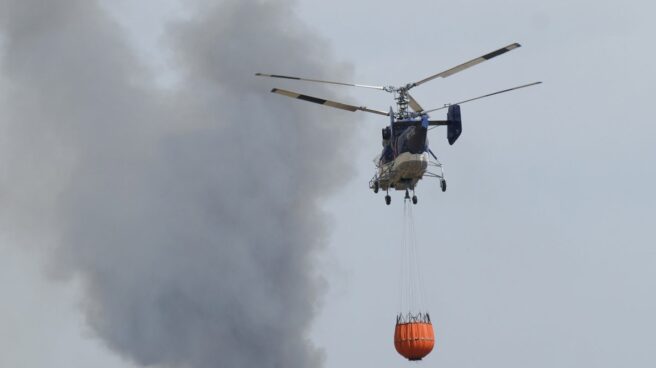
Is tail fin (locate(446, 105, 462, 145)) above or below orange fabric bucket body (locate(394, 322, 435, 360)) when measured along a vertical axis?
above

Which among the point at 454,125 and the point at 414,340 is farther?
the point at 414,340

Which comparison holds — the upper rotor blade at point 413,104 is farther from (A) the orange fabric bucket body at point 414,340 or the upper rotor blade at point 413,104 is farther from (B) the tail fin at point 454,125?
(A) the orange fabric bucket body at point 414,340

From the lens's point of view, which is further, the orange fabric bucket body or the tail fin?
the orange fabric bucket body

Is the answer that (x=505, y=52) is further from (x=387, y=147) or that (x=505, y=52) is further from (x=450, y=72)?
(x=387, y=147)

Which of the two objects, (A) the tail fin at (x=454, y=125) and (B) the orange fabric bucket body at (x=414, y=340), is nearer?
(A) the tail fin at (x=454, y=125)

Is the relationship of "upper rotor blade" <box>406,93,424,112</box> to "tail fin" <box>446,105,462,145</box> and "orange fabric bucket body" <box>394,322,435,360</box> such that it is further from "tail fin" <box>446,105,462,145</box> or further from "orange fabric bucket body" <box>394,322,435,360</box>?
"orange fabric bucket body" <box>394,322,435,360</box>

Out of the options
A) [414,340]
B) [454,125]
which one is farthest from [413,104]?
[414,340]

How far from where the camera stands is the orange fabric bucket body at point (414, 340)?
3253 inches

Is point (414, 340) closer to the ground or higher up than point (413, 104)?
closer to the ground

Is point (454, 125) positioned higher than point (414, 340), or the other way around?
point (454, 125)

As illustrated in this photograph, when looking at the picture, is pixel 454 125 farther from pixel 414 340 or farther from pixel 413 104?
pixel 414 340

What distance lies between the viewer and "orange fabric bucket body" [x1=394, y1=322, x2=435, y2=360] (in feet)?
271

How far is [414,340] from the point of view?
8262 centimetres

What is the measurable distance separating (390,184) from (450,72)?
752 cm
